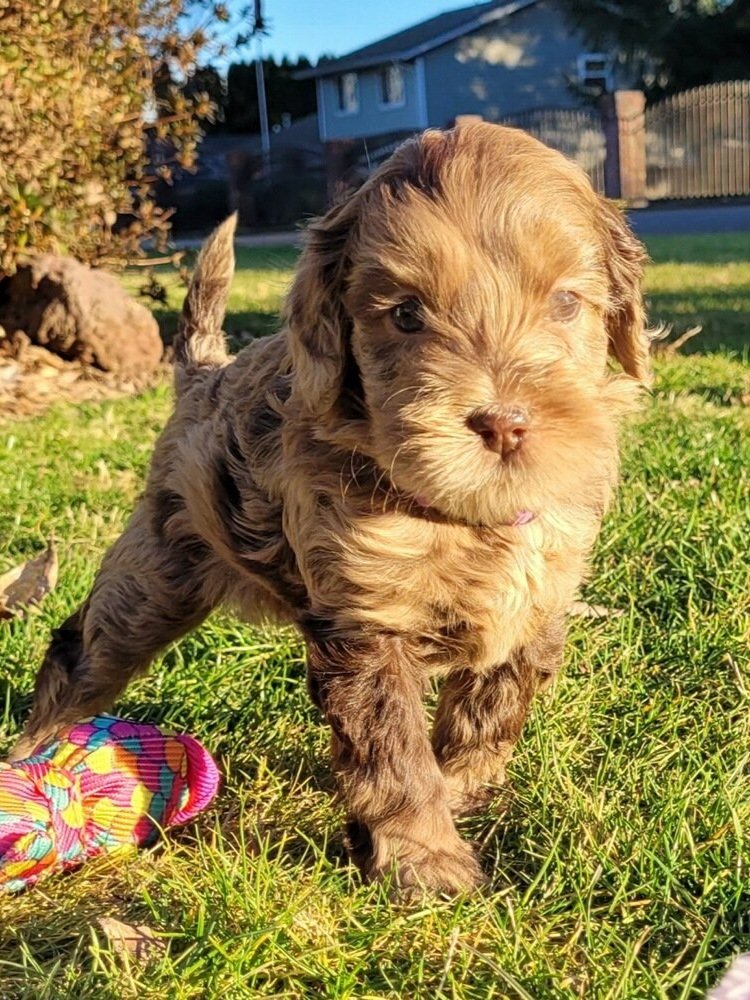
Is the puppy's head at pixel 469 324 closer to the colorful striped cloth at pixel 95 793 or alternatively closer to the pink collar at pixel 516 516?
the pink collar at pixel 516 516

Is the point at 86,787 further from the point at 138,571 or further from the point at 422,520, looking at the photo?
the point at 422,520

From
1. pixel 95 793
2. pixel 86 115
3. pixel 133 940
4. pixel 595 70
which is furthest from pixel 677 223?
pixel 133 940

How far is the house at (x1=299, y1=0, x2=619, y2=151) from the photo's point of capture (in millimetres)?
41719

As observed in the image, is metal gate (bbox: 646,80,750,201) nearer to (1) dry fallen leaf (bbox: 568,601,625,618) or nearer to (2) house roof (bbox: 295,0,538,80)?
(2) house roof (bbox: 295,0,538,80)

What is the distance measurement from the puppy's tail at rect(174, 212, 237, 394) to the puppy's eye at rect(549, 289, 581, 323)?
1307 millimetres

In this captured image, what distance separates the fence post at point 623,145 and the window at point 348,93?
73.8ft

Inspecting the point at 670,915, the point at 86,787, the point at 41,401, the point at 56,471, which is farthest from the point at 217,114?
the point at 670,915

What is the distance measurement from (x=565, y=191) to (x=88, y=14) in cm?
596

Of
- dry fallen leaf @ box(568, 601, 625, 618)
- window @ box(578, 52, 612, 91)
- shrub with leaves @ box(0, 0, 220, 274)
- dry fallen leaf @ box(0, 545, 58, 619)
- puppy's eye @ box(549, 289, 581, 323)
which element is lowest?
dry fallen leaf @ box(568, 601, 625, 618)

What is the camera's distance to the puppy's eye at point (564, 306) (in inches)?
99.8

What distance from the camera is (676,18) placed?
34969mm

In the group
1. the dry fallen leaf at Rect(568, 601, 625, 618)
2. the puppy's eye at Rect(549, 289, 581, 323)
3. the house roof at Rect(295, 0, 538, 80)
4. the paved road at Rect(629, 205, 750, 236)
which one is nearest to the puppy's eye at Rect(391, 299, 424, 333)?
the puppy's eye at Rect(549, 289, 581, 323)

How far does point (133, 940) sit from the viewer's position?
7.22 ft

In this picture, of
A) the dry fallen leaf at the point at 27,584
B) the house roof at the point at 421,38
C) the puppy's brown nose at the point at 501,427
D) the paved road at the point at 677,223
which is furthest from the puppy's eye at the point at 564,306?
the house roof at the point at 421,38
